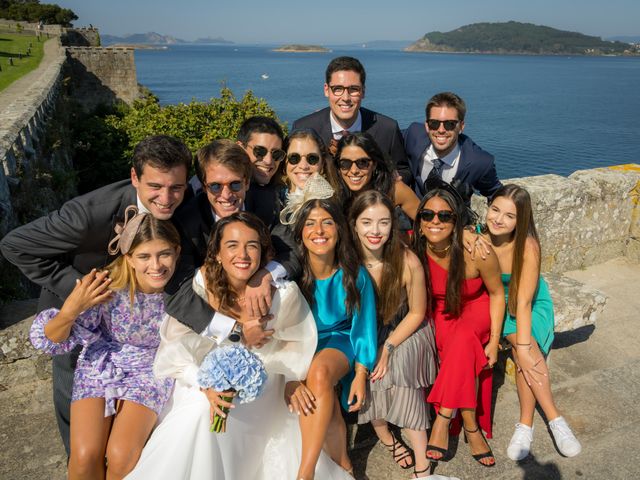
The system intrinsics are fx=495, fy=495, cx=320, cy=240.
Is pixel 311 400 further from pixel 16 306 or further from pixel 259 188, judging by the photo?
pixel 16 306

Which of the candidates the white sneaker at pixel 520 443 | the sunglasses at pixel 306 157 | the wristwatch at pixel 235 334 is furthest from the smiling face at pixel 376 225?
the white sneaker at pixel 520 443

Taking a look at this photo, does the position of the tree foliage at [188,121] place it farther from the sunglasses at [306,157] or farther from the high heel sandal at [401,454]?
the high heel sandal at [401,454]

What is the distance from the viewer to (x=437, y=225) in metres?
3.64

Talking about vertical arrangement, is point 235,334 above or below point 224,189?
below

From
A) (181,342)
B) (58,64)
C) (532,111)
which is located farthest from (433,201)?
(532,111)

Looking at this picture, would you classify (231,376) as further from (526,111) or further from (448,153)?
(526,111)

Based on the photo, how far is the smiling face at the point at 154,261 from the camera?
10.2ft

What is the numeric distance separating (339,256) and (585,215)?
394cm

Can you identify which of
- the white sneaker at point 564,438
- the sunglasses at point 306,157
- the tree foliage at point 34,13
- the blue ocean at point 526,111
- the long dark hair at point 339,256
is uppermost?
the tree foliage at point 34,13

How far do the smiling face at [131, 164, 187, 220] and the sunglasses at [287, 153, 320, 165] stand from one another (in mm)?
992

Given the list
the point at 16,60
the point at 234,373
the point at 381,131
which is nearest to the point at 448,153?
the point at 381,131

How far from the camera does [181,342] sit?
3141mm

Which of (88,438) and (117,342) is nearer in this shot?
(88,438)

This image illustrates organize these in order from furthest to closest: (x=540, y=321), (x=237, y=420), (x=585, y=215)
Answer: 1. (x=585, y=215)
2. (x=540, y=321)
3. (x=237, y=420)
